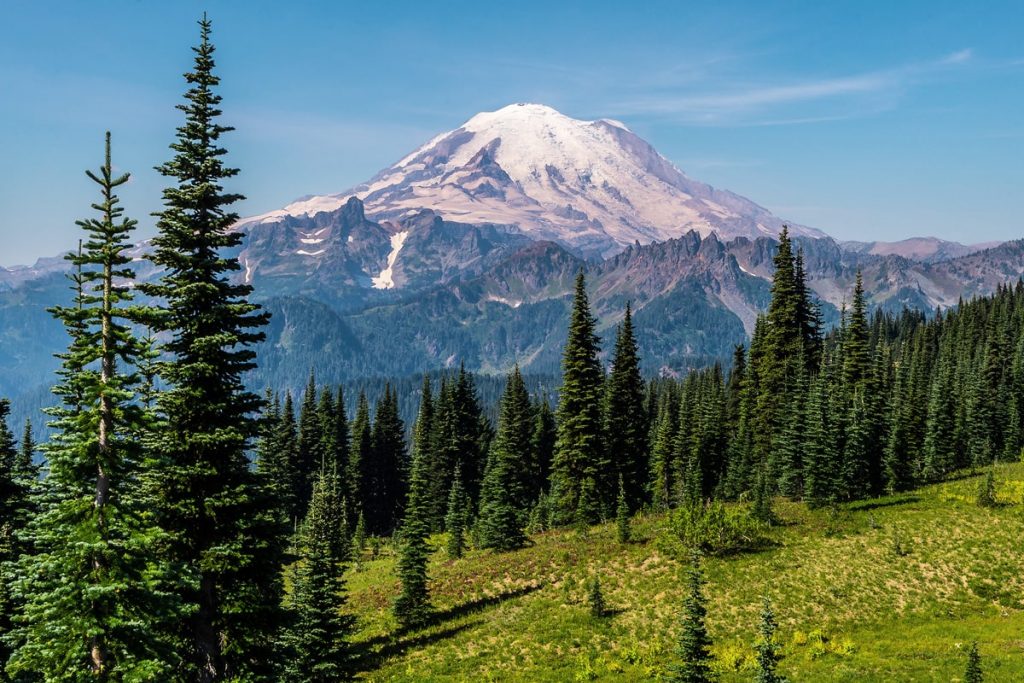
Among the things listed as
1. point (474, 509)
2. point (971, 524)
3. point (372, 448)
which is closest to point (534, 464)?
point (474, 509)

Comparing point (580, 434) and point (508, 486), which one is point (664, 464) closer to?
point (580, 434)

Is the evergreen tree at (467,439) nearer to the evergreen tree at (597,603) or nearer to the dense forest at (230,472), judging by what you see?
the dense forest at (230,472)

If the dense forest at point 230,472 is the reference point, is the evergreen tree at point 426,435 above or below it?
below

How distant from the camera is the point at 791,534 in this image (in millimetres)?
45656

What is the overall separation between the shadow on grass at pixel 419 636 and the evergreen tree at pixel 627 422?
2297 centimetres

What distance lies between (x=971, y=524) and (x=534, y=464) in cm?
4921

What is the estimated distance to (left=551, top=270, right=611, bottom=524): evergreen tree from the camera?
59156 millimetres

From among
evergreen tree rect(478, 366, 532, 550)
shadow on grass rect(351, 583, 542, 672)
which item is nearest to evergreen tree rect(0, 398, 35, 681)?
shadow on grass rect(351, 583, 542, 672)

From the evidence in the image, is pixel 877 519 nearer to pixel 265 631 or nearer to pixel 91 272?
pixel 265 631

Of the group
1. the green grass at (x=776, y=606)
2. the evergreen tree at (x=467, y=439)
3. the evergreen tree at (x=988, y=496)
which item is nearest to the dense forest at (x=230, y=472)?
the green grass at (x=776, y=606)

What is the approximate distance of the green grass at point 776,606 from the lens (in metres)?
30.7

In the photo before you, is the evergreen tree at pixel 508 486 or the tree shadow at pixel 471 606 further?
the evergreen tree at pixel 508 486

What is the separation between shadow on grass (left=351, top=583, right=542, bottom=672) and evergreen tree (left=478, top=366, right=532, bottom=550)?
1120 cm

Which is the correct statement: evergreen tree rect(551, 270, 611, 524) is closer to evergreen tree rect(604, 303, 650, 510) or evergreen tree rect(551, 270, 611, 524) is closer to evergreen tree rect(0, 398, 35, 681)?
evergreen tree rect(604, 303, 650, 510)
